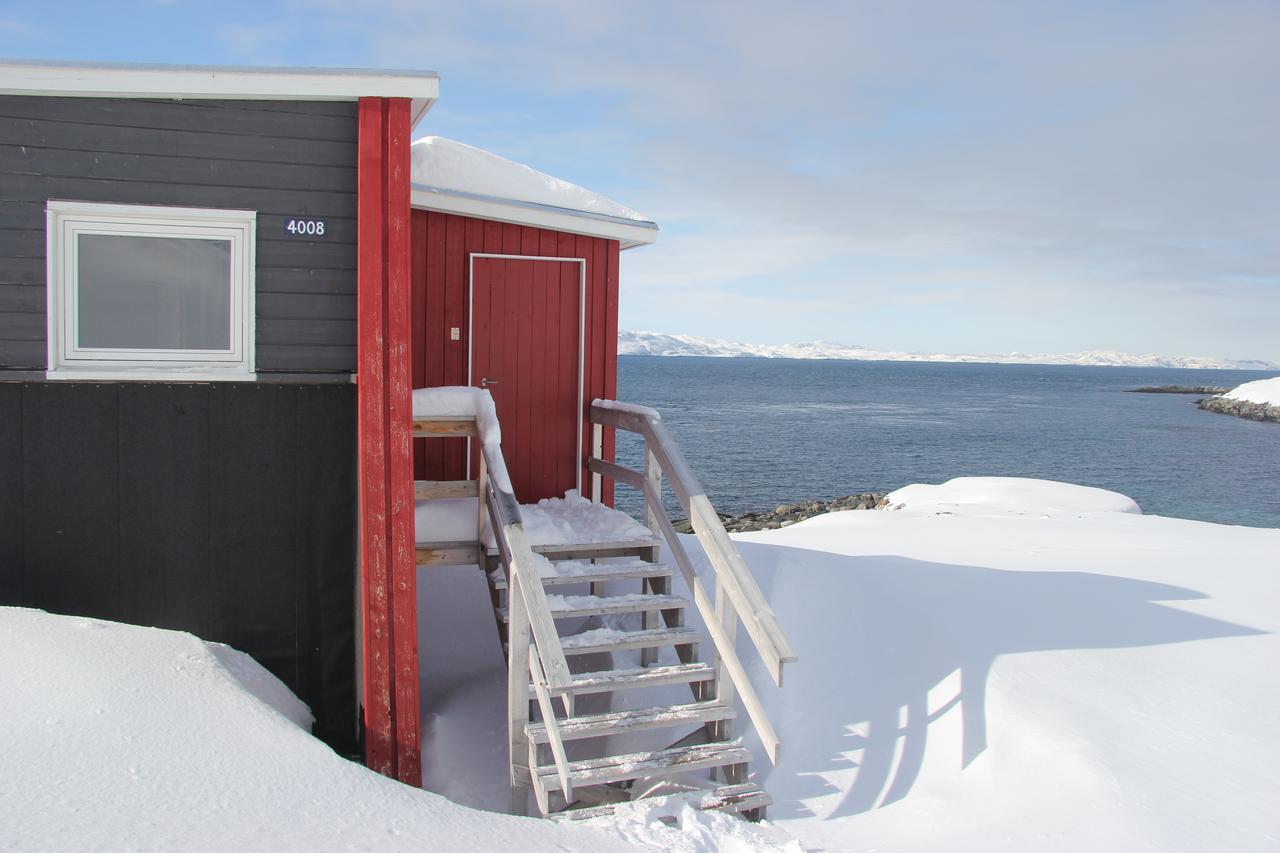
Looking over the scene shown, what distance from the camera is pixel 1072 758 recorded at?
16.8ft

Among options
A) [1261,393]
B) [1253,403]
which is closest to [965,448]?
[1253,403]

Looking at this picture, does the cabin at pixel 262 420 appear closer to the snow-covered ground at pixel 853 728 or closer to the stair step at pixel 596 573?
the stair step at pixel 596 573

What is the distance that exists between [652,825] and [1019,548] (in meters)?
6.83

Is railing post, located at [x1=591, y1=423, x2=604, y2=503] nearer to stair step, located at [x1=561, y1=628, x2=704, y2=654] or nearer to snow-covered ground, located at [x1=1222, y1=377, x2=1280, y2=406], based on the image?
stair step, located at [x1=561, y1=628, x2=704, y2=654]

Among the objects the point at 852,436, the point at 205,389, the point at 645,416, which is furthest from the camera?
the point at 852,436

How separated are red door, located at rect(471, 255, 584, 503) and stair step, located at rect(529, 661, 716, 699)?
2.31m

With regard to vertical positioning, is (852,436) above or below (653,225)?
below

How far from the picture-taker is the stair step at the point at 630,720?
5211mm

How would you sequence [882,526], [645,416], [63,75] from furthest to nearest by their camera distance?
[882,526] < [645,416] < [63,75]

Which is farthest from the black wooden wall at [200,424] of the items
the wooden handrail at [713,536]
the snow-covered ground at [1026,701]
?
the snow-covered ground at [1026,701]

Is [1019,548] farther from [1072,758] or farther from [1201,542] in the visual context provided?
[1072,758]

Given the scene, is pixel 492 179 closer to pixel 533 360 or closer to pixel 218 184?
pixel 533 360

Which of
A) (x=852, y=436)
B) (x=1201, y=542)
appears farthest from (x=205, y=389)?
(x=852, y=436)

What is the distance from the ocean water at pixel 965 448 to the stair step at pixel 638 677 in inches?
855
